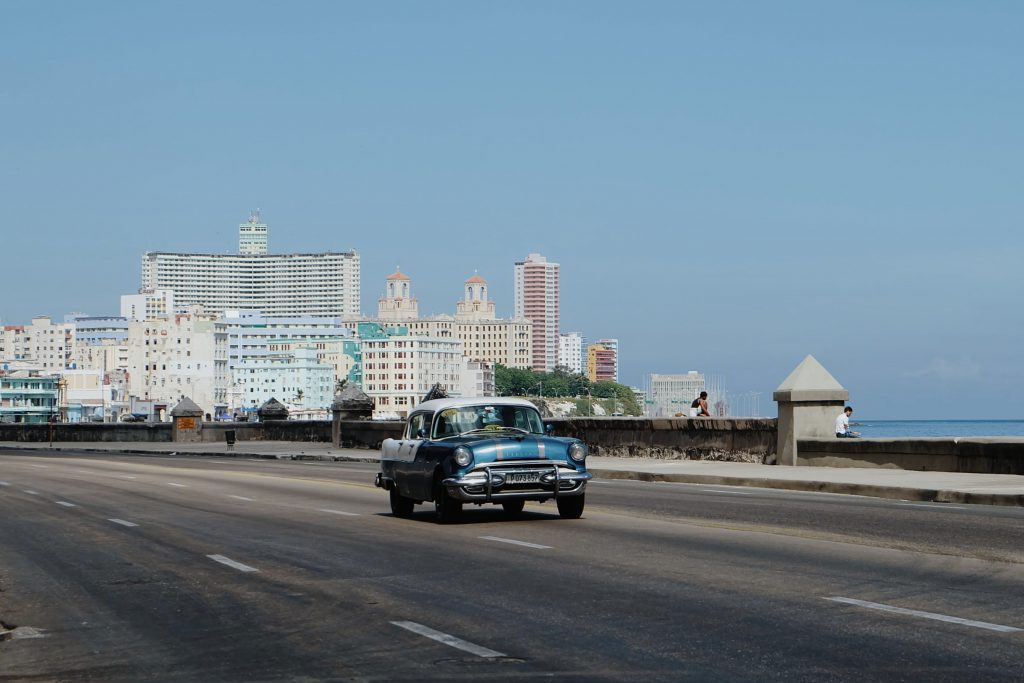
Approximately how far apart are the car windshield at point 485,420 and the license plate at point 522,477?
1088 mm

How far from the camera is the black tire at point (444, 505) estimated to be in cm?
1927

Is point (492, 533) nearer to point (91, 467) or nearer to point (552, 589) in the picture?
point (552, 589)

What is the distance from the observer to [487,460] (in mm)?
18953

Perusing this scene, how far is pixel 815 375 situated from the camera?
102ft

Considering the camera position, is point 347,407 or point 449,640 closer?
point 449,640

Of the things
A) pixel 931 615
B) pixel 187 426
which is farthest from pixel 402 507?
A: pixel 187 426

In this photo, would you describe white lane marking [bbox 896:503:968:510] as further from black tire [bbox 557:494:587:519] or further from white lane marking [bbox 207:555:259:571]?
white lane marking [bbox 207:555:259:571]

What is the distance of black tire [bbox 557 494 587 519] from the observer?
64.4 feet

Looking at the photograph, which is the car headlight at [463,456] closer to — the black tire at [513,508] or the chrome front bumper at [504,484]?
the chrome front bumper at [504,484]

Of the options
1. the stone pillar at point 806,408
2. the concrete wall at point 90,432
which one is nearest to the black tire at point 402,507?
the stone pillar at point 806,408

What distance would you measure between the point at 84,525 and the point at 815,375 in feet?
53.0

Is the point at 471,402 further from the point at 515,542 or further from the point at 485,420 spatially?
the point at 515,542

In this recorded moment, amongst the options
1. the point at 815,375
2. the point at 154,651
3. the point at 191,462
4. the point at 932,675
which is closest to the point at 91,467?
the point at 191,462

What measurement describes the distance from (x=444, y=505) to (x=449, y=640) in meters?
9.66
